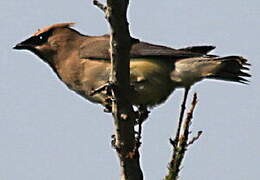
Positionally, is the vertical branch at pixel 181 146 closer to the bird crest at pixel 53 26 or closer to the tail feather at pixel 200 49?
the tail feather at pixel 200 49

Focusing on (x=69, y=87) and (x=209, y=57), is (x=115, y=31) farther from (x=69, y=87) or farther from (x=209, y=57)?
(x=69, y=87)

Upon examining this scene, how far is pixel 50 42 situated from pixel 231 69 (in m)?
2.82

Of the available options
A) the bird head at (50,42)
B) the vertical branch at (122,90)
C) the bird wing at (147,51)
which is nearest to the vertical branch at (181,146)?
the vertical branch at (122,90)

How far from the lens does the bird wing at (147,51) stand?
A: 292 inches

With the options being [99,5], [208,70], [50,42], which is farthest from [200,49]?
[99,5]

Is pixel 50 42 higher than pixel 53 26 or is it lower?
lower

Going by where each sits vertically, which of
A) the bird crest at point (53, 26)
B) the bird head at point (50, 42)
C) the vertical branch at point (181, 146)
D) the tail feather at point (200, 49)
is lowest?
the vertical branch at point (181, 146)

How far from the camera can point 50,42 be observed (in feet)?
28.0

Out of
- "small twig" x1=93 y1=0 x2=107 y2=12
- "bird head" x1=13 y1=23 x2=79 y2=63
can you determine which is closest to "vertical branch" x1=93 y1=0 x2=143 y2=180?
"small twig" x1=93 y1=0 x2=107 y2=12

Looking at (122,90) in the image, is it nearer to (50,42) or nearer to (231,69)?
(231,69)

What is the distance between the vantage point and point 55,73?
8383 mm

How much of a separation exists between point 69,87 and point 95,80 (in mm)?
658

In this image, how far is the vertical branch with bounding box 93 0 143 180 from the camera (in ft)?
15.9

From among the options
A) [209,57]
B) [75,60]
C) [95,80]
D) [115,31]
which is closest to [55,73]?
[75,60]
